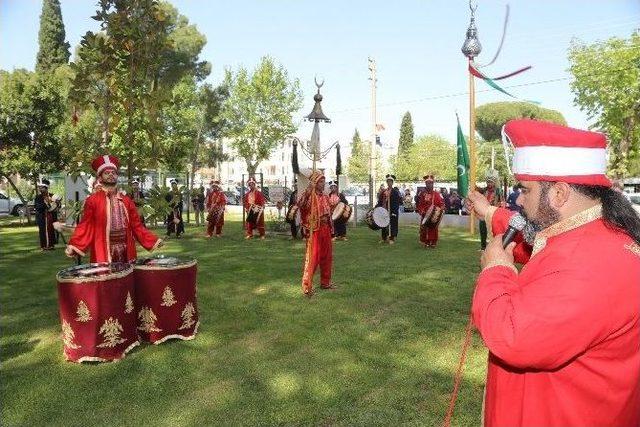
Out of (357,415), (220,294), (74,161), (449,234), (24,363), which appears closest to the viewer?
(357,415)

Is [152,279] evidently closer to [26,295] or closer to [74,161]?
[74,161]

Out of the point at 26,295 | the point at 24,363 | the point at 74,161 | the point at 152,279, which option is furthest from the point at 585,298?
the point at 26,295

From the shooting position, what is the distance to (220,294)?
26.1 ft

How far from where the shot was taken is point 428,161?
2426 inches

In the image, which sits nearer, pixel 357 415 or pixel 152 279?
pixel 357 415

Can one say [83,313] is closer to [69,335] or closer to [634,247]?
[69,335]

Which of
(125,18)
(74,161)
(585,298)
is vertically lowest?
(585,298)

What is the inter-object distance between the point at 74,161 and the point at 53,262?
21.5 ft

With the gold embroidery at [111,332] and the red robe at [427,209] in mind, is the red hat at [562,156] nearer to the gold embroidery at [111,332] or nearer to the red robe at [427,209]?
the gold embroidery at [111,332]

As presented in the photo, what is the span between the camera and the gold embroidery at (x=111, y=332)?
4.93 m

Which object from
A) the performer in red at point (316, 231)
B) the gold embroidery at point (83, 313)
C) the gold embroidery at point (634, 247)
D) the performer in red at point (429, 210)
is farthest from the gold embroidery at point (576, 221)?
the performer in red at point (429, 210)

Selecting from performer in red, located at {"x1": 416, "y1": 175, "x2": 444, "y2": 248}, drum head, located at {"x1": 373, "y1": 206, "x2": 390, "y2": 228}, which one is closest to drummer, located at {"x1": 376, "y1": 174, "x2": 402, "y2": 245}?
drum head, located at {"x1": 373, "y1": 206, "x2": 390, "y2": 228}

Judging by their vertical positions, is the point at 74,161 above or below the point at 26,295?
above

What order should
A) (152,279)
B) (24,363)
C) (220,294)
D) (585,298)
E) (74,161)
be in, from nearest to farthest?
(585,298), (24,363), (152,279), (74,161), (220,294)
